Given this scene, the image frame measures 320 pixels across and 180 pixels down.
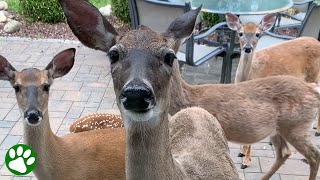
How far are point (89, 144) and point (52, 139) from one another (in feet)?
1.17

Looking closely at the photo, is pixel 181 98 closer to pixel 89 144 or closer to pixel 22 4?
pixel 89 144

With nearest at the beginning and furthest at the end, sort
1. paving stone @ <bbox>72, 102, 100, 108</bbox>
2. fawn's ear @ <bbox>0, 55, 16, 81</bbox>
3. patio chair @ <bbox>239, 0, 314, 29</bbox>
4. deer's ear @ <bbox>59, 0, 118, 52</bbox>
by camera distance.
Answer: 1. deer's ear @ <bbox>59, 0, 118, 52</bbox>
2. fawn's ear @ <bbox>0, 55, 16, 81</bbox>
3. paving stone @ <bbox>72, 102, 100, 108</bbox>
4. patio chair @ <bbox>239, 0, 314, 29</bbox>

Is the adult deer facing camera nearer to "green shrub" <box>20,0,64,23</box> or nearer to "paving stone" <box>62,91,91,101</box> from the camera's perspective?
"paving stone" <box>62,91,91,101</box>

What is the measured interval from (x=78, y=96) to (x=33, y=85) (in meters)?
2.96

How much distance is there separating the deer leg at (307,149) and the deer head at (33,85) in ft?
7.42

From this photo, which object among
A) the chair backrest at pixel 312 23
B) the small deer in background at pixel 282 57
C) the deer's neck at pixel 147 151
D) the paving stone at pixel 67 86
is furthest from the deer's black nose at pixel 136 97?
the paving stone at pixel 67 86

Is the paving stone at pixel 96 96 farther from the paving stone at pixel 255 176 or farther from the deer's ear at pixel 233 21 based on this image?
the paving stone at pixel 255 176

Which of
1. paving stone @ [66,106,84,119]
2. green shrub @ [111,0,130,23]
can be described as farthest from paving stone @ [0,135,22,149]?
green shrub @ [111,0,130,23]

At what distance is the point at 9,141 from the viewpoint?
19.1 feet

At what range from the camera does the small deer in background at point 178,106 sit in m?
2.31

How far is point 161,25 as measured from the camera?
6270 millimetres

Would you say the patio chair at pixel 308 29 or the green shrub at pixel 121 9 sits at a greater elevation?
the patio chair at pixel 308 29

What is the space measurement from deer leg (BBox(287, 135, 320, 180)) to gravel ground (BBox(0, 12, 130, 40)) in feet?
17.6

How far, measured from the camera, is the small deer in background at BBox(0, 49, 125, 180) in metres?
3.91
